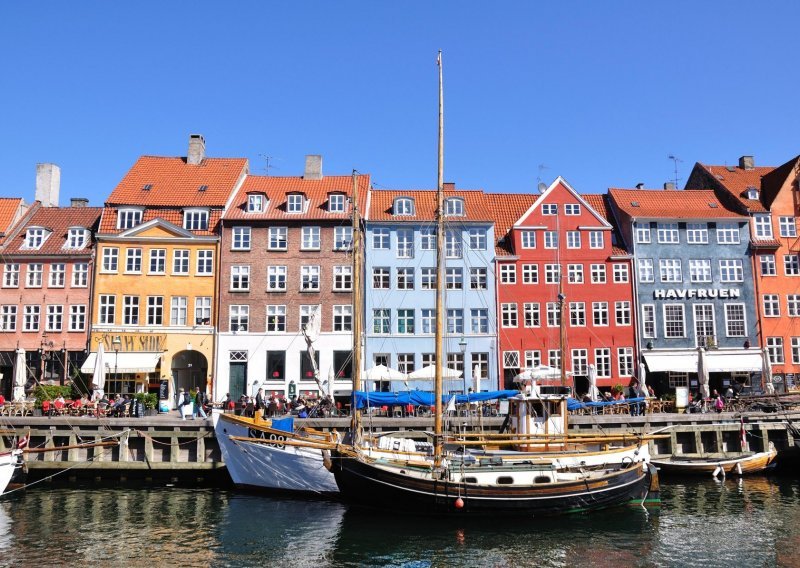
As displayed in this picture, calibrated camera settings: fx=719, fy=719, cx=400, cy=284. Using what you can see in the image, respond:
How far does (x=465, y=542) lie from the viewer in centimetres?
2214

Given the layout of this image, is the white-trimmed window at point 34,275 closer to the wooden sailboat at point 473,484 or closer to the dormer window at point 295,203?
the dormer window at point 295,203

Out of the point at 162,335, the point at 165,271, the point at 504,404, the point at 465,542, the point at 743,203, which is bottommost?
the point at 465,542

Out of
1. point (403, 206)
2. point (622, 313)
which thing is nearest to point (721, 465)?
point (622, 313)

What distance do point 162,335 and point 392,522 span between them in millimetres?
25993

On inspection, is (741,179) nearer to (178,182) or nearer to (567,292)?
(567,292)

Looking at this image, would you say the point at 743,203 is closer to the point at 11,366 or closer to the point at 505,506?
the point at 505,506

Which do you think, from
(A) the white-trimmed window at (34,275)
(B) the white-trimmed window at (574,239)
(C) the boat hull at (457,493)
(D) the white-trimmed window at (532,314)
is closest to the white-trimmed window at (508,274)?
(D) the white-trimmed window at (532,314)

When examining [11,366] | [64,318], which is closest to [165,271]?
[64,318]

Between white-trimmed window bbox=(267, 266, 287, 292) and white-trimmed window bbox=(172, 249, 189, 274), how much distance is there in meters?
5.30

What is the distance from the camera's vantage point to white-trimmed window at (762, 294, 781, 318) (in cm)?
4850

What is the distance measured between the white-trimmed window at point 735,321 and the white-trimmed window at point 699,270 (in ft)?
7.76

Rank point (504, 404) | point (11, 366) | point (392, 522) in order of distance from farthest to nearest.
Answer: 1. point (11, 366)
2. point (504, 404)
3. point (392, 522)

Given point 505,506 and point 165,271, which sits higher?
point 165,271

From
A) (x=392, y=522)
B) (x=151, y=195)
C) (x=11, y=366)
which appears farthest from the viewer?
(x=151, y=195)
